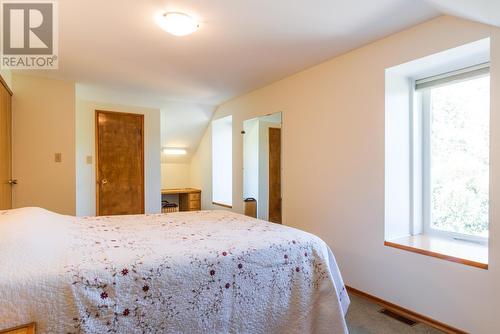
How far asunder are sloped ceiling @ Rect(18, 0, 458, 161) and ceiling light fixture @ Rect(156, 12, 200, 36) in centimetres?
5

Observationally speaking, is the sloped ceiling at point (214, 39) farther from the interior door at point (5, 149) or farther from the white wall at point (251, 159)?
the white wall at point (251, 159)

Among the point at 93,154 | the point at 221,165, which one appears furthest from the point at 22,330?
the point at 221,165

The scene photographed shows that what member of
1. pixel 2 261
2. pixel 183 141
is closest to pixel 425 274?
pixel 2 261

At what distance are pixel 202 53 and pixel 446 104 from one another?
225 cm

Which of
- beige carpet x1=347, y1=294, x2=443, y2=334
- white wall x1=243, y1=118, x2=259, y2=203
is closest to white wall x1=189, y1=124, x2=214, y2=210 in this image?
white wall x1=243, y1=118, x2=259, y2=203

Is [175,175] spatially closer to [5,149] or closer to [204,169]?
[204,169]

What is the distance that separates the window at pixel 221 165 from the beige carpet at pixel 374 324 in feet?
11.2

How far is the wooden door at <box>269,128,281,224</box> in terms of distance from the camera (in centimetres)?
387

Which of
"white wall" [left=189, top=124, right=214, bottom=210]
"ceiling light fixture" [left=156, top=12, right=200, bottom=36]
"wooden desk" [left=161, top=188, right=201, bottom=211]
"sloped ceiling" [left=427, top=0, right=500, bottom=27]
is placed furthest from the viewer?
"wooden desk" [left=161, top=188, right=201, bottom=211]

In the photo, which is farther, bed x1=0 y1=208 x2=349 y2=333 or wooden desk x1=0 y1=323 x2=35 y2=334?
bed x1=0 y1=208 x2=349 y2=333

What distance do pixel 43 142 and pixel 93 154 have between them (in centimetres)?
85

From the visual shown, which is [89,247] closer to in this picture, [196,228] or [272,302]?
[196,228]

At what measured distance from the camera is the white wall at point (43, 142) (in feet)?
11.2

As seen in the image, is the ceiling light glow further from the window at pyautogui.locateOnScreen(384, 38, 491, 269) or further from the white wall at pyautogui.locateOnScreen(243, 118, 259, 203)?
the window at pyautogui.locateOnScreen(384, 38, 491, 269)
